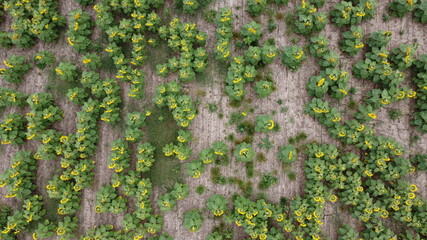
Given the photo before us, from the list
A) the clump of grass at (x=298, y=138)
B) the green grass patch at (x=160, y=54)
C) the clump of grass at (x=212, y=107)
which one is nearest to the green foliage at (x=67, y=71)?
the green grass patch at (x=160, y=54)

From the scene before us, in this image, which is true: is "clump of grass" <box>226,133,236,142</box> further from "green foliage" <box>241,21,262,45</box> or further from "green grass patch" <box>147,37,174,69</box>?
"green grass patch" <box>147,37,174,69</box>

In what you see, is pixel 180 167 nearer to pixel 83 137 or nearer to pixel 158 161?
pixel 158 161

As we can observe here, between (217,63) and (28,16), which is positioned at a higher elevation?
(28,16)

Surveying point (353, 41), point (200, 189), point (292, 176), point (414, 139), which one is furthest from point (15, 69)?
point (414, 139)

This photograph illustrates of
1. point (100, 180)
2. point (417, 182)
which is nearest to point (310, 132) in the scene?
point (417, 182)

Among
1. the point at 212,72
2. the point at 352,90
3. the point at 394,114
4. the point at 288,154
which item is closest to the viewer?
the point at 288,154

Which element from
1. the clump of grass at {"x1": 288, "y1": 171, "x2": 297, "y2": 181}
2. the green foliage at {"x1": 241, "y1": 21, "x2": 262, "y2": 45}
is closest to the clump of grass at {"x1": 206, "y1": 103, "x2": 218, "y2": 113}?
the green foliage at {"x1": 241, "y1": 21, "x2": 262, "y2": 45}

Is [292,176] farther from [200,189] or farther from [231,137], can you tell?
[200,189]
